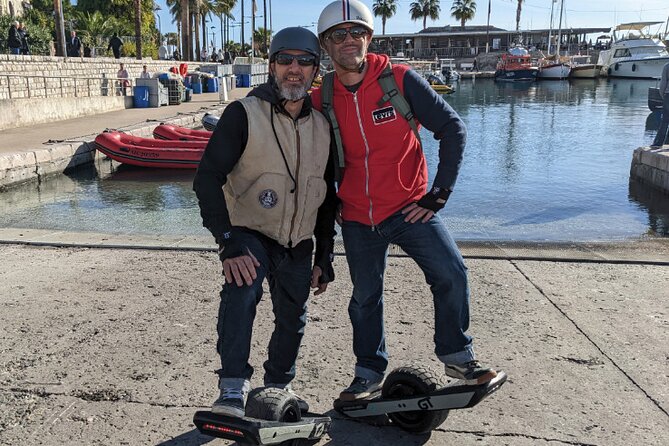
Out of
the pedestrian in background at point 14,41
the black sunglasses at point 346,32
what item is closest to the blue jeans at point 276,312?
the black sunglasses at point 346,32

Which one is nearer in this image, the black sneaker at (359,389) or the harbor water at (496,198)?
the black sneaker at (359,389)

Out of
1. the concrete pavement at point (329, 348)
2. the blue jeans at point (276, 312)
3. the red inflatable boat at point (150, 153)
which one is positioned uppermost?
the blue jeans at point (276, 312)

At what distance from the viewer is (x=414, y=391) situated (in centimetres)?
292

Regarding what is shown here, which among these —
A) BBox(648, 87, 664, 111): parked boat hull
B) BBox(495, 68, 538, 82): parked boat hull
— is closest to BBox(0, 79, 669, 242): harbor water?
BBox(648, 87, 664, 111): parked boat hull

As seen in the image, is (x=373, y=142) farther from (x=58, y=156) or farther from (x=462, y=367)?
(x=58, y=156)

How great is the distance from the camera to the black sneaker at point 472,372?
2746 millimetres

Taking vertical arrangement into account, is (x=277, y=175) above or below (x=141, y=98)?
above

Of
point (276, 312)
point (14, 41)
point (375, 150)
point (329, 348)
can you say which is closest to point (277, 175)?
point (375, 150)

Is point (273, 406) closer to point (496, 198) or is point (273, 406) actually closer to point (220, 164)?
point (220, 164)

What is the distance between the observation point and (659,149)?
40.0 feet

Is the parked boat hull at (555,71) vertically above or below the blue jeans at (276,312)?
above

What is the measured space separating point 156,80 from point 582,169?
1696cm

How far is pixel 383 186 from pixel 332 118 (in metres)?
0.40

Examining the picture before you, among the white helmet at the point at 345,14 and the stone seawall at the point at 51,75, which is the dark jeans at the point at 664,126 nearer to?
the white helmet at the point at 345,14
